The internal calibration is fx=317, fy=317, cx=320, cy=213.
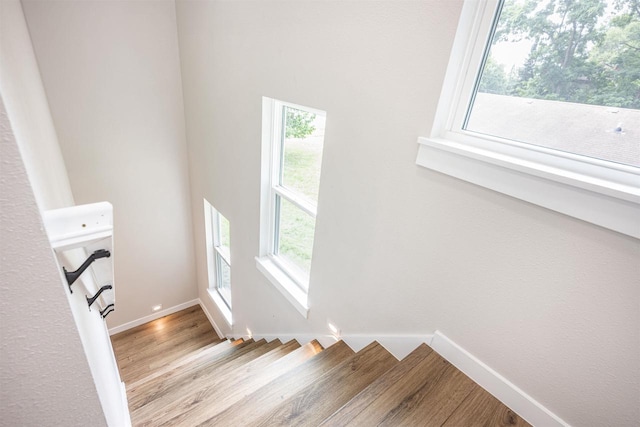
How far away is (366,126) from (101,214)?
3.45 feet

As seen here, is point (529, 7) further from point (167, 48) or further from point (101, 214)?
point (167, 48)

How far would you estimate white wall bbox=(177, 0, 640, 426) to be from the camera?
944 mm

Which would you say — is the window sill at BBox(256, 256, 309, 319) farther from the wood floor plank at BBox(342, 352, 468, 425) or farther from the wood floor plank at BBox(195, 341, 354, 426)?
the wood floor plank at BBox(342, 352, 468, 425)

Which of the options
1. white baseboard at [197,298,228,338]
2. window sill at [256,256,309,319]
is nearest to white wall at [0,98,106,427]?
window sill at [256,256,309,319]

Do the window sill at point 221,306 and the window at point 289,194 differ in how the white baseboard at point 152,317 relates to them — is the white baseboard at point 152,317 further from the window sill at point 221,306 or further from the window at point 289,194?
the window at point 289,194

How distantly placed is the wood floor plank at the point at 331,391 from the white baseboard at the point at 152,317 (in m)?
3.56

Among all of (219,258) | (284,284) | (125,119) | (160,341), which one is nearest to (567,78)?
(284,284)

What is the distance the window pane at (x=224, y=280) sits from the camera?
3.89 metres

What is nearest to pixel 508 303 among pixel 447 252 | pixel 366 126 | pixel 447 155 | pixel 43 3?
pixel 447 252

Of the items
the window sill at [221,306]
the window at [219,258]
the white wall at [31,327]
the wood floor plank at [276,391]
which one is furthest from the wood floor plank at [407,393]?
the window sill at [221,306]

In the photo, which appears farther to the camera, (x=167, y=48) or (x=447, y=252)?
(x=167, y=48)

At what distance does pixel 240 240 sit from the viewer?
2865mm

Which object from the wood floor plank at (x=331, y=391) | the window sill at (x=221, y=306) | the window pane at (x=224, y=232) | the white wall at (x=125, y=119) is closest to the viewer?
the wood floor plank at (x=331, y=391)

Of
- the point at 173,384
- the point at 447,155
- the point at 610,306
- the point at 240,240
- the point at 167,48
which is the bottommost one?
the point at 173,384
